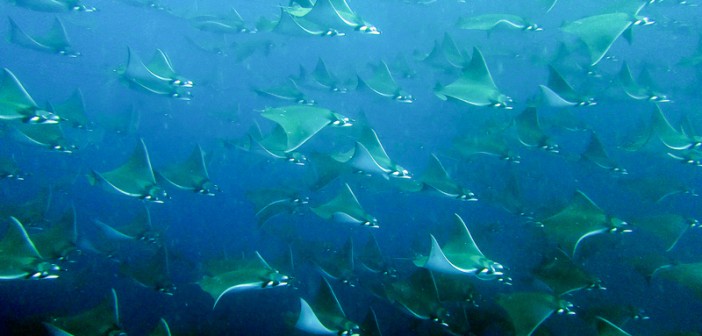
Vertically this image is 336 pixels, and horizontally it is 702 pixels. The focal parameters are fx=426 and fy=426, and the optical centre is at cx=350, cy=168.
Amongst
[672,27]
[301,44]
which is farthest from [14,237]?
[301,44]

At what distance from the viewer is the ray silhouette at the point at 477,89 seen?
22.5ft

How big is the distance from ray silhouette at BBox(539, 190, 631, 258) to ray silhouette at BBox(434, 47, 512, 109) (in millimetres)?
1920

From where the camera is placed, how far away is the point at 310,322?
456 centimetres

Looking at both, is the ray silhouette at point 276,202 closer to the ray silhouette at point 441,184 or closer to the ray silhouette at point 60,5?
the ray silhouette at point 441,184

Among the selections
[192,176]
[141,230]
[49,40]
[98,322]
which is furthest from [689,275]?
[49,40]

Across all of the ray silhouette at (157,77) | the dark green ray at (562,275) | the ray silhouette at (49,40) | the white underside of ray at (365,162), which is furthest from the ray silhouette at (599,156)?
the ray silhouette at (49,40)

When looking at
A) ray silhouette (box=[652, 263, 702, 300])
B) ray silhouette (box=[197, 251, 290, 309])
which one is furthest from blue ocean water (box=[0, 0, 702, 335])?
ray silhouette (box=[197, 251, 290, 309])

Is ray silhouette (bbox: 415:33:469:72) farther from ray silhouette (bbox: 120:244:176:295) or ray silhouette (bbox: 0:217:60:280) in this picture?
ray silhouette (bbox: 0:217:60:280)

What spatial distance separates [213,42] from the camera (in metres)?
16.1

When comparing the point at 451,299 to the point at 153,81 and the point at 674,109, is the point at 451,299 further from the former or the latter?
the point at 674,109

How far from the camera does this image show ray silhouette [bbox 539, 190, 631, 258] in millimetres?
5430

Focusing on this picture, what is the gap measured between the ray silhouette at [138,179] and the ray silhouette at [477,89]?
4741 millimetres

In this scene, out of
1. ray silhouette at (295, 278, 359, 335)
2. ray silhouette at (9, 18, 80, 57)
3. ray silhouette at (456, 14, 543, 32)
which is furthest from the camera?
ray silhouette at (9, 18, 80, 57)

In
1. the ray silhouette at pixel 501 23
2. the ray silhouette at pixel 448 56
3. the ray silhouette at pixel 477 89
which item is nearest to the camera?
the ray silhouette at pixel 477 89
